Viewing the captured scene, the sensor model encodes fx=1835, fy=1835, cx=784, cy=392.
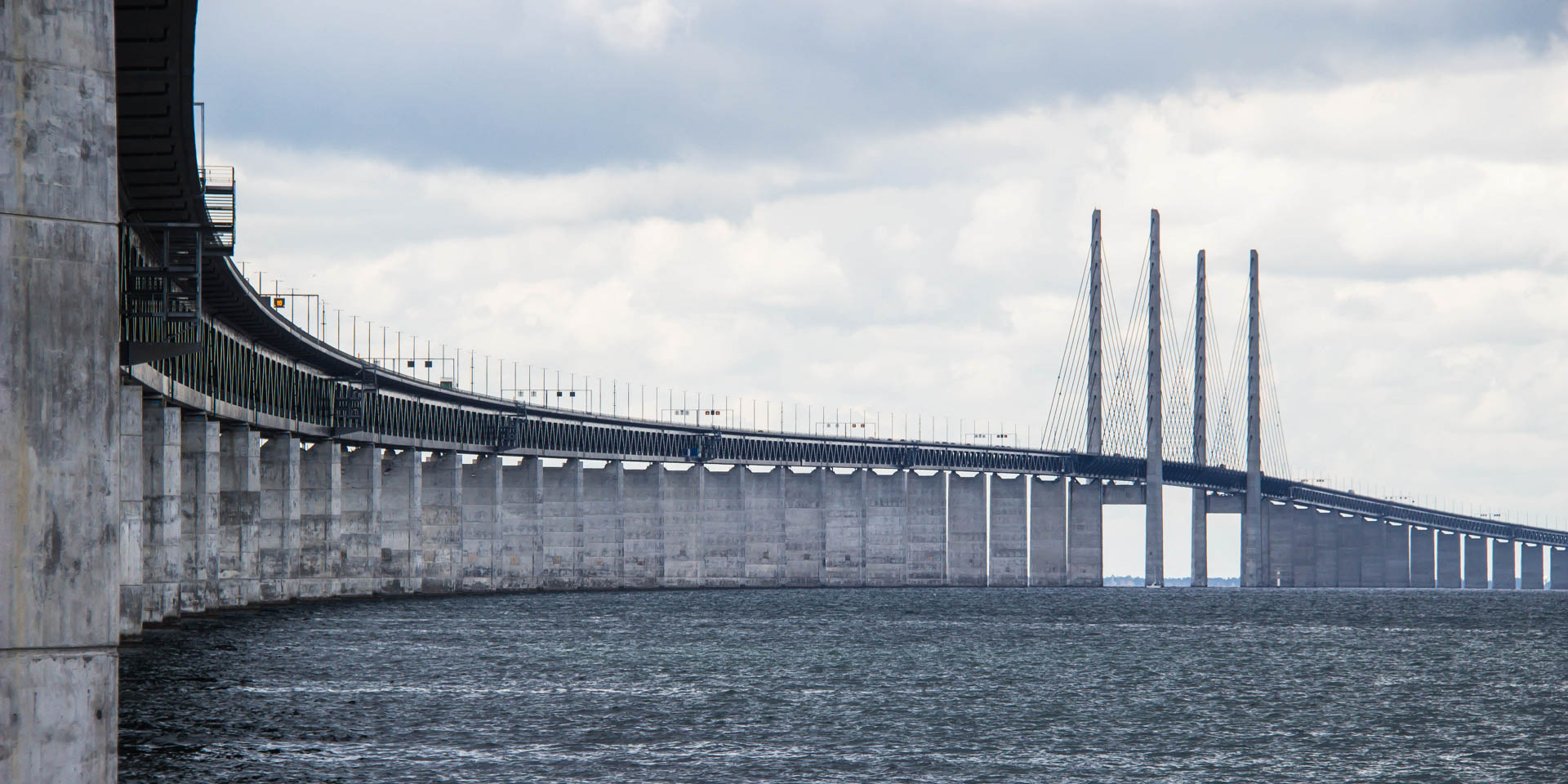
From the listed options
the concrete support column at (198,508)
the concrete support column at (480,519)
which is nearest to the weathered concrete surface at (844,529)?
the concrete support column at (480,519)

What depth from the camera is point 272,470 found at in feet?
301

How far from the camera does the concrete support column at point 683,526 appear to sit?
152m

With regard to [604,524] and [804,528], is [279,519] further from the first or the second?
[804,528]

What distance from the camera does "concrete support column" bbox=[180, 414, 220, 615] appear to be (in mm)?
71812

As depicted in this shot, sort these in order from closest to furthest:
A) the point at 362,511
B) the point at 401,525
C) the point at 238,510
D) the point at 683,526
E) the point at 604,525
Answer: the point at 238,510 < the point at 362,511 < the point at 401,525 < the point at 604,525 < the point at 683,526

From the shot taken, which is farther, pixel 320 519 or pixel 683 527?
pixel 683 527

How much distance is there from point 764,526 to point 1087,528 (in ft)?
107

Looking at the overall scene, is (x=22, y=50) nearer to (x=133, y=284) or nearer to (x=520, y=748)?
(x=520, y=748)

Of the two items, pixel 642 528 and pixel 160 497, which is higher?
pixel 160 497

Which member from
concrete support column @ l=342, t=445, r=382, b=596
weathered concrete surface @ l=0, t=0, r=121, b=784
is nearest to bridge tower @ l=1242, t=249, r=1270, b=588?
→ concrete support column @ l=342, t=445, r=382, b=596

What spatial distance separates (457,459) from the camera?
126500mm

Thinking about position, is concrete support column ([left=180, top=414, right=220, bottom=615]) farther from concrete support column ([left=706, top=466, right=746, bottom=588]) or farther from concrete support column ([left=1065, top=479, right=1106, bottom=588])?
concrete support column ([left=1065, top=479, right=1106, bottom=588])

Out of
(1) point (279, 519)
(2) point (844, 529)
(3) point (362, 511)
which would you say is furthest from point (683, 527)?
(1) point (279, 519)

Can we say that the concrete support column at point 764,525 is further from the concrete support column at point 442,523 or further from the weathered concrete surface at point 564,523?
the concrete support column at point 442,523
